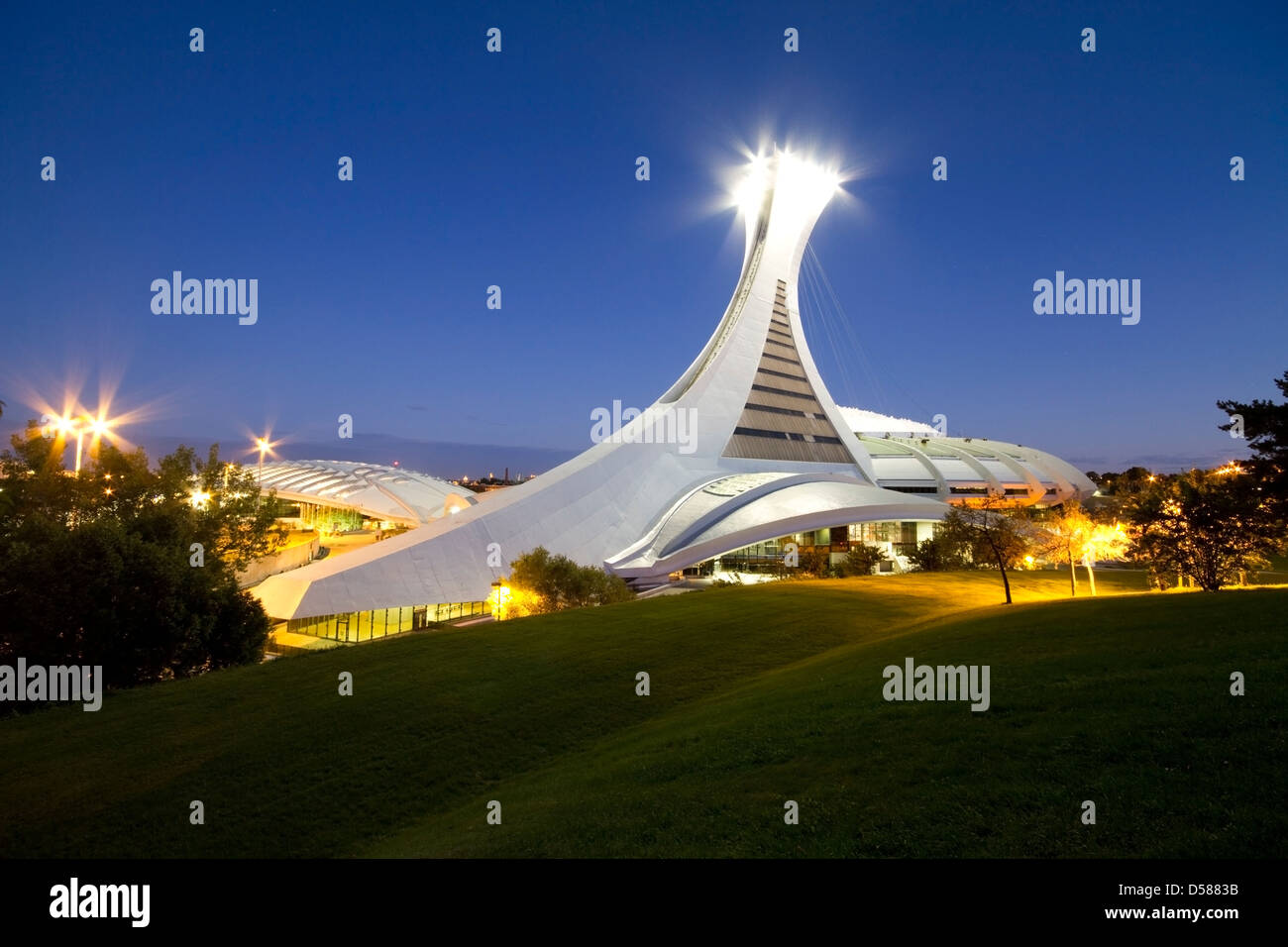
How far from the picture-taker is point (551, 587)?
2236 centimetres

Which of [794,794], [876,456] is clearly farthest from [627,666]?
[876,456]

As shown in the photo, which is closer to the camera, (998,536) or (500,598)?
(998,536)

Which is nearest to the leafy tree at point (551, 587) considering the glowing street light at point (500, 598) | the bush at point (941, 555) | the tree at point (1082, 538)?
the glowing street light at point (500, 598)

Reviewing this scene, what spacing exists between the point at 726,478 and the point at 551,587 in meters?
15.2

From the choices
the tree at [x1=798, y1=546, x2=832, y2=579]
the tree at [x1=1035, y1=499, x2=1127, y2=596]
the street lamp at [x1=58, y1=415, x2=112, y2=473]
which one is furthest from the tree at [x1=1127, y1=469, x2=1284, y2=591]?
the street lamp at [x1=58, y1=415, x2=112, y2=473]

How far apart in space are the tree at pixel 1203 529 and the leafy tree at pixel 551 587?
17180mm

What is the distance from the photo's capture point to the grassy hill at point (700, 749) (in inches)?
186

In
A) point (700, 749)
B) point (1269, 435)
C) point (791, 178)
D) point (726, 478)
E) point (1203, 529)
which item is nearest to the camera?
point (700, 749)

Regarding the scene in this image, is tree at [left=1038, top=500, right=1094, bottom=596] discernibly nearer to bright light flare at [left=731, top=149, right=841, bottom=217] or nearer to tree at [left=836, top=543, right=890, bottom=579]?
tree at [left=836, top=543, right=890, bottom=579]

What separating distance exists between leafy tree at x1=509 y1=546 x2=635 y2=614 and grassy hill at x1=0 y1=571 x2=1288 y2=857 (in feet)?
24.0

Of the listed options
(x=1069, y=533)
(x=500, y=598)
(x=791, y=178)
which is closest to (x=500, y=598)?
(x=500, y=598)

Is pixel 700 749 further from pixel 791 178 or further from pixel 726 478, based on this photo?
pixel 791 178
